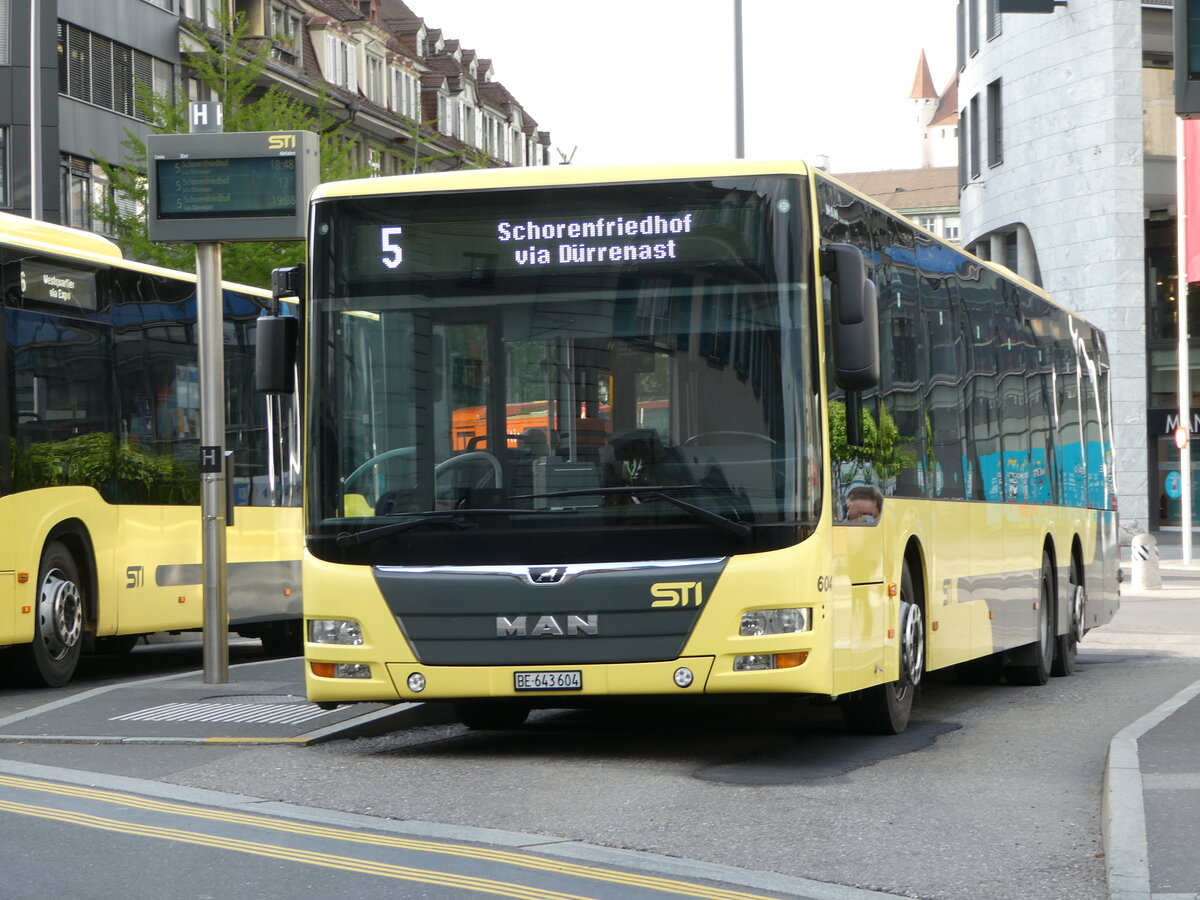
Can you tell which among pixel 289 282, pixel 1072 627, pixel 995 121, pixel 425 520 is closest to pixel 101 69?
pixel 995 121

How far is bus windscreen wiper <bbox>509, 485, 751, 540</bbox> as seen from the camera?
9562 millimetres

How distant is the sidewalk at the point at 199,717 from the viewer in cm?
1116

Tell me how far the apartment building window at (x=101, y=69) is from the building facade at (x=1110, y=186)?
20272 millimetres

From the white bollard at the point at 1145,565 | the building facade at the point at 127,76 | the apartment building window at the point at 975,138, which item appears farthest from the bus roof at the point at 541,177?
the apartment building window at the point at 975,138

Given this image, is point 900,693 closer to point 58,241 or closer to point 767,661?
point 767,661

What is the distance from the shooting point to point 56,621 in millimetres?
14773

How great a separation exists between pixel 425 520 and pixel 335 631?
74 centimetres

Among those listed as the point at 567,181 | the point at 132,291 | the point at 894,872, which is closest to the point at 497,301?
the point at 567,181

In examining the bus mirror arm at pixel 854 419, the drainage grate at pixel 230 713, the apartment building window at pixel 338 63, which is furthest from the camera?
the apartment building window at pixel 338 63

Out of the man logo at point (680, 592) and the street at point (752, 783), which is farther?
the man logo at point (680, 592)

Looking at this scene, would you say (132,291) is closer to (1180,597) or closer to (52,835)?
(52,835)

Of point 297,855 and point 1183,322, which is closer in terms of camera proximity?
point 297,855

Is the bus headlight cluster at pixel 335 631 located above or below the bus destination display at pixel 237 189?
below

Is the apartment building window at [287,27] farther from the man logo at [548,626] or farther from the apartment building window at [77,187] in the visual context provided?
the man logo at [548,626]
